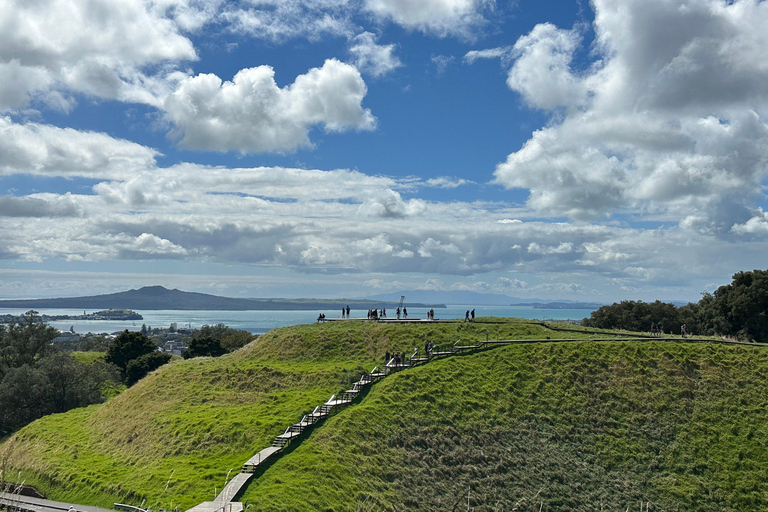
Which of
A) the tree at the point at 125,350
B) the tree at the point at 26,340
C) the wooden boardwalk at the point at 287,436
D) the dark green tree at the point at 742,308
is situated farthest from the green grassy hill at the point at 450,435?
the tree at the point at 26,340

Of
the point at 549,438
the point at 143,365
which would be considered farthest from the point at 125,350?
the point at 549,438

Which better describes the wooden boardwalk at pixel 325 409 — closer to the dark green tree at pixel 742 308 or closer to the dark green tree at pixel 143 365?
the dark green tree at pixel 742 308

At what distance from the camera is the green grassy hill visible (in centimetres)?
3325

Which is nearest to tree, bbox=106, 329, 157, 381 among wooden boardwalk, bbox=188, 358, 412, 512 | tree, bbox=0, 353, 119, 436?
tree, bbox=0, 353, 119, 436

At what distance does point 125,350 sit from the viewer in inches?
3617

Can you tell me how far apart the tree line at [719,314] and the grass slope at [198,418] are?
3032cm

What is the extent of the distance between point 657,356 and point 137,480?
45537mm

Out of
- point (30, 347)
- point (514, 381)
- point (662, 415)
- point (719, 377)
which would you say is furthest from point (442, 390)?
point (30, 347)

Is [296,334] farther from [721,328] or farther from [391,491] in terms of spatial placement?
[721,328]

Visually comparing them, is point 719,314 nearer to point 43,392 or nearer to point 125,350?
point 43,392

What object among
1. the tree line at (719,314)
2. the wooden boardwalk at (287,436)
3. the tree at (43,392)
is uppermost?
the tree line at (719,314)

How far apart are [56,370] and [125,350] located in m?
23.8

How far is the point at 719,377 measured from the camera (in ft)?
160

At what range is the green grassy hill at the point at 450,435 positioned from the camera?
33250mm
